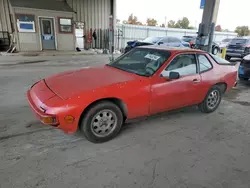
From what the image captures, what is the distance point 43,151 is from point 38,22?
41.4 feet

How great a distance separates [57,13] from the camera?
1345cm

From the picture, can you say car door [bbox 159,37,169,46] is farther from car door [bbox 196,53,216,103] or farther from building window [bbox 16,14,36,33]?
car door [bbox 196,53,216,103]

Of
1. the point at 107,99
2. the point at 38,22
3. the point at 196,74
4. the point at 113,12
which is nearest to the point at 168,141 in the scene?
the point at 107,99

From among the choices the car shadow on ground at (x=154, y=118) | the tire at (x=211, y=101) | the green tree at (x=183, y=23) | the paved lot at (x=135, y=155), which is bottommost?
the paved lot at (x=135, y=155)

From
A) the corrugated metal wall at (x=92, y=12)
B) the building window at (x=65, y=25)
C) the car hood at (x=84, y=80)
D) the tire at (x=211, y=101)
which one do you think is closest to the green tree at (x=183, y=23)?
the corrugated metal wall at (x=92, y=12)

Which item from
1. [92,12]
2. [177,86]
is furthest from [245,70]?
[92,12]

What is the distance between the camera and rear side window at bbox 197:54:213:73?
3932 millimetres

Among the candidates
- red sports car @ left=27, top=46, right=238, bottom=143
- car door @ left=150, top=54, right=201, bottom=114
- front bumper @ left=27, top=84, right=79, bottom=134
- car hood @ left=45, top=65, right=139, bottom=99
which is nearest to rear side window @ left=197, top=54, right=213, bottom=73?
red sports car @ left=27, top=46, right=238, bottom=143

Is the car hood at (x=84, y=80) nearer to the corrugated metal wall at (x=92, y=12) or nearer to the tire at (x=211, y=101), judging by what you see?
the tire at (x=211, y=101)

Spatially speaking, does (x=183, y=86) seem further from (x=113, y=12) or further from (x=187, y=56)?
(x=113, y=12)

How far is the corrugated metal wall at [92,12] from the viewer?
1577 centimetres

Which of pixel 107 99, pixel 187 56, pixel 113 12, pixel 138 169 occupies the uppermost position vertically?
pixel 113 12

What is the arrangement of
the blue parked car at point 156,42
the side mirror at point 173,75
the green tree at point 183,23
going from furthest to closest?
the green tree at point 183,23, the blue parked car at point 156,42, the side mirror at point 173,75

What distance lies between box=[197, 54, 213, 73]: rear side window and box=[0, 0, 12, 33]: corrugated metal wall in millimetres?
14782
